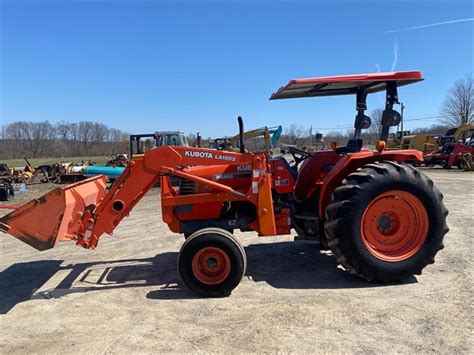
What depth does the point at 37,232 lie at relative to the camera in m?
4.93

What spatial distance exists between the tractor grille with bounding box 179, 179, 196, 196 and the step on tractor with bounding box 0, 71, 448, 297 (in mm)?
13

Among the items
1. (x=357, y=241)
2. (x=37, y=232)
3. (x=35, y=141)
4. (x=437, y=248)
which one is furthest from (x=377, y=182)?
(x=35, y=141)

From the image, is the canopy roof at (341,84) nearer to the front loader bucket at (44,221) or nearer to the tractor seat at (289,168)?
the tractor seat at (289,168)

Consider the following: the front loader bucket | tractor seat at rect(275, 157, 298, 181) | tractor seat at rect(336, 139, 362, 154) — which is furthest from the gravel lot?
tractor seat at rect(336, 139, 362, 154)

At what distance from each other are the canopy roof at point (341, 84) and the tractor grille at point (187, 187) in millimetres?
1717

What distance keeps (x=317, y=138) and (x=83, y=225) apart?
3.39 m

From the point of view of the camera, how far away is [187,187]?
5512mm

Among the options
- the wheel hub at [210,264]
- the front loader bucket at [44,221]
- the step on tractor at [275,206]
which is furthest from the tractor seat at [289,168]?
the front loader bucket at [44,221]

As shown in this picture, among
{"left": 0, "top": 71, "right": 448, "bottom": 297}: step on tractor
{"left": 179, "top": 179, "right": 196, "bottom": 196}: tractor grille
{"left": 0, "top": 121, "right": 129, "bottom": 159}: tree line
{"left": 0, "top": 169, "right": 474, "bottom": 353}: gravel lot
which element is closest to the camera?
{"left": 0, "top": 169, "right": 474, "bottom": 353}: gravel lot

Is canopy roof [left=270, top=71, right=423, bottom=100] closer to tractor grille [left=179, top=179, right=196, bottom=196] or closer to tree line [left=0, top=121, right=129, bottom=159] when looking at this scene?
tractor grille [left=179, top=179, right=196, bottom=196]

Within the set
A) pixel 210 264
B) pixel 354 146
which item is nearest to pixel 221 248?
pixel 210 264

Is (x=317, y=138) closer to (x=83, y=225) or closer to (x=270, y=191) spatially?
(x=270, y=191)

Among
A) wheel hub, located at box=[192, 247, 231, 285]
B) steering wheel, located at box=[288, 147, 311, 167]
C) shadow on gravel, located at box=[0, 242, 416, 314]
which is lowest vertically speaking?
shadow on gravel, located at box=[0, 242, 416, 314]

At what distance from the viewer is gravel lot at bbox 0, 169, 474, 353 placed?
3547 millimetres
